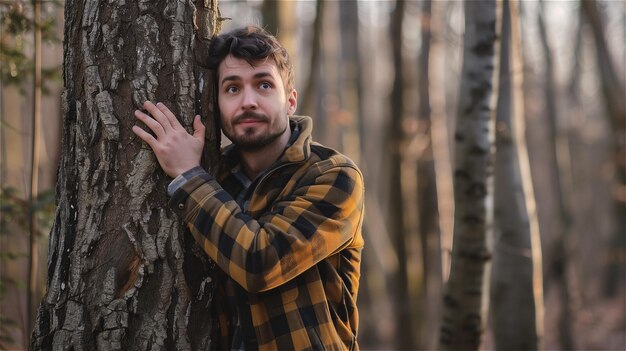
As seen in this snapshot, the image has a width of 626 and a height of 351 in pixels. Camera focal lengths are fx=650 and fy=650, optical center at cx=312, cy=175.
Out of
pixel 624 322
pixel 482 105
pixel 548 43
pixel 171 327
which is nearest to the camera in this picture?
pixel 171 327

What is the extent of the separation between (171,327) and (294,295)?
50 centimetres

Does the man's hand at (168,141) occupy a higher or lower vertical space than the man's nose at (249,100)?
lower

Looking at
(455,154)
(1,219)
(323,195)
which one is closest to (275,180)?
(323,195)

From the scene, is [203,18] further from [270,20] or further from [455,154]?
[270,20]

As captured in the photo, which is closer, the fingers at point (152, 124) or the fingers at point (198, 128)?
the fingers at point (152, 124)

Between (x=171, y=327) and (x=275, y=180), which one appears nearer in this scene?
(x=171, y=327)

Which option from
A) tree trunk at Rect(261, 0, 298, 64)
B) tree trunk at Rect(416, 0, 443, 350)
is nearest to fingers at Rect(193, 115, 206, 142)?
tree trunk at Rect(261, 0, 298, 64)

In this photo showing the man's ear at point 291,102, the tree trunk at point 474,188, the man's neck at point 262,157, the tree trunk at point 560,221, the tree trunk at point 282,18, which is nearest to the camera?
the man's neck at point 262,157

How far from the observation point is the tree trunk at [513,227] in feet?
17.9

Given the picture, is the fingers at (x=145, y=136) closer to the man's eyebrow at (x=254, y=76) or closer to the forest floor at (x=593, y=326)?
the man's eyebrow at (x=254, y=76)

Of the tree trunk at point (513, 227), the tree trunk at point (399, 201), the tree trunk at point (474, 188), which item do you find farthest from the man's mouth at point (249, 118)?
the tree trunk at point (399, 201)

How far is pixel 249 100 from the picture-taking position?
2.70 m

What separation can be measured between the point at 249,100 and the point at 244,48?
223 millimetres

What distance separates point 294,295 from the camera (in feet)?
8.43
